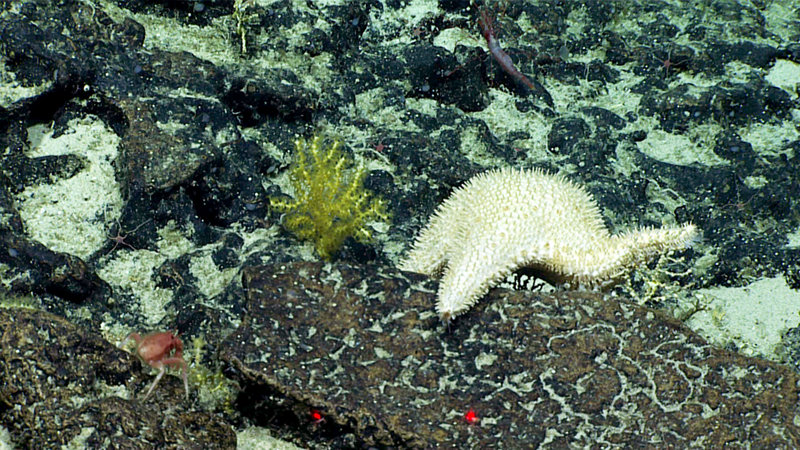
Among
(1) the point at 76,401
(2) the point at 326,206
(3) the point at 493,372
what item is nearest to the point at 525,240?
(3) the point at 493,372

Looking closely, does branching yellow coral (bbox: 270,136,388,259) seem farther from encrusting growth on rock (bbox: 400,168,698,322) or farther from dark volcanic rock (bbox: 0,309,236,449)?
dark volcanic rock (bbox: 0,309,236,449)

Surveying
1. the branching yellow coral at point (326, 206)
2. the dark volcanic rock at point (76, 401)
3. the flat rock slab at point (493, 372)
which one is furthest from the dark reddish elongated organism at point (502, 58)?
the dark volcanic rock at point (76, 401)

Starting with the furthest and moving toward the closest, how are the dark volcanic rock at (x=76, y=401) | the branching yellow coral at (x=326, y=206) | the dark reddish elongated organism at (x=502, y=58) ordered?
the dark reddish elongated organism at (x=502, y=58) < the branching yellow coral at (x=326, y=206) < the dark volcanic rock at (x=76, y=401)

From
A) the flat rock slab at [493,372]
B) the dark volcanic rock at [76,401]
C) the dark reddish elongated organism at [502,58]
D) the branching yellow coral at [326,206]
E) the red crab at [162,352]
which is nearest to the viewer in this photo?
the dark volcanic rock at [76,401]

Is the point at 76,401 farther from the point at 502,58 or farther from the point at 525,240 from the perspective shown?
the point at 502,58

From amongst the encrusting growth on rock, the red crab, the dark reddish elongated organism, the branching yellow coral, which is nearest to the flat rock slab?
the encrusting growth on rock

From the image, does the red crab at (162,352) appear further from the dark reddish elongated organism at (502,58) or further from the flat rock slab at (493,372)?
the dark reddish elongated organism at (502,58)
